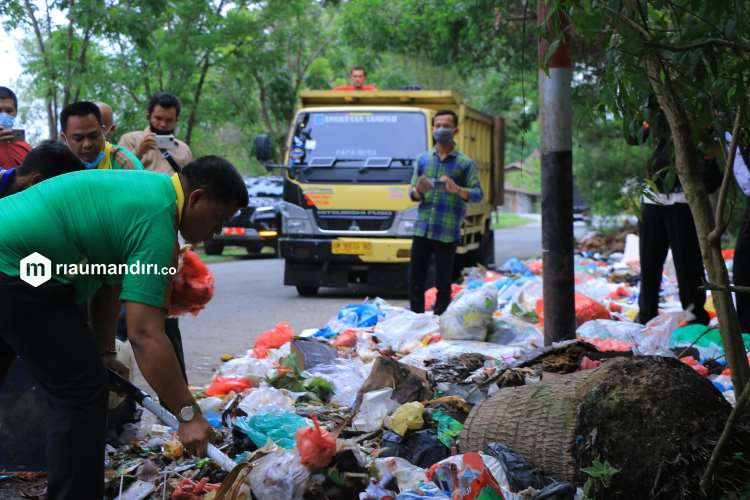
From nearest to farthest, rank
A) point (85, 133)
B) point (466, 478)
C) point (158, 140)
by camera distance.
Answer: point (466, 478) → point (85, 133) → point (158, 140)

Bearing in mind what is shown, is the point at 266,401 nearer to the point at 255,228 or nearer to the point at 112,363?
the point at 112,363

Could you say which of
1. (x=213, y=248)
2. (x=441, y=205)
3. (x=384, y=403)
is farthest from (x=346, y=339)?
(x=213, y=248)

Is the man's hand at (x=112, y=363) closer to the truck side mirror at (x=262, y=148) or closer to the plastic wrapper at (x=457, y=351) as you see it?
the plastic wrapper at (x=457, y=351)

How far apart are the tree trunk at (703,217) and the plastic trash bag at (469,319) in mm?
3182

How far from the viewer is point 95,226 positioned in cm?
316

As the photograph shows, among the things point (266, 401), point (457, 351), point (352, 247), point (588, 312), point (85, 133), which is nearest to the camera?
point (85, 133)

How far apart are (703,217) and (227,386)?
3225mm

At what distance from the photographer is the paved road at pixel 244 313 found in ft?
27.0

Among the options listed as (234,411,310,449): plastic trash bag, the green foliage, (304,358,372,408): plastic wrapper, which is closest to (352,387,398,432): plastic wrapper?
(234,411,310,449): plastic trash bag

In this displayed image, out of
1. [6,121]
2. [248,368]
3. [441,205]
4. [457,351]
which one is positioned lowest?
[248,368]

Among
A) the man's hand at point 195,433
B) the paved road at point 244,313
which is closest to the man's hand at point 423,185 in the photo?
the paved road at point 244,313

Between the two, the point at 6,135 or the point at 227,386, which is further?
the point at 227,386

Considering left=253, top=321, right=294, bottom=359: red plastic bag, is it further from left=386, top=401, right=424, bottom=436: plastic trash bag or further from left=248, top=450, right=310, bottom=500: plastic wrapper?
left=248, top=450, right=310, bottom=500: plastic wrapper

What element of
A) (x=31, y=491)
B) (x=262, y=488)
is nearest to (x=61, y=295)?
(x=262, y=488)
